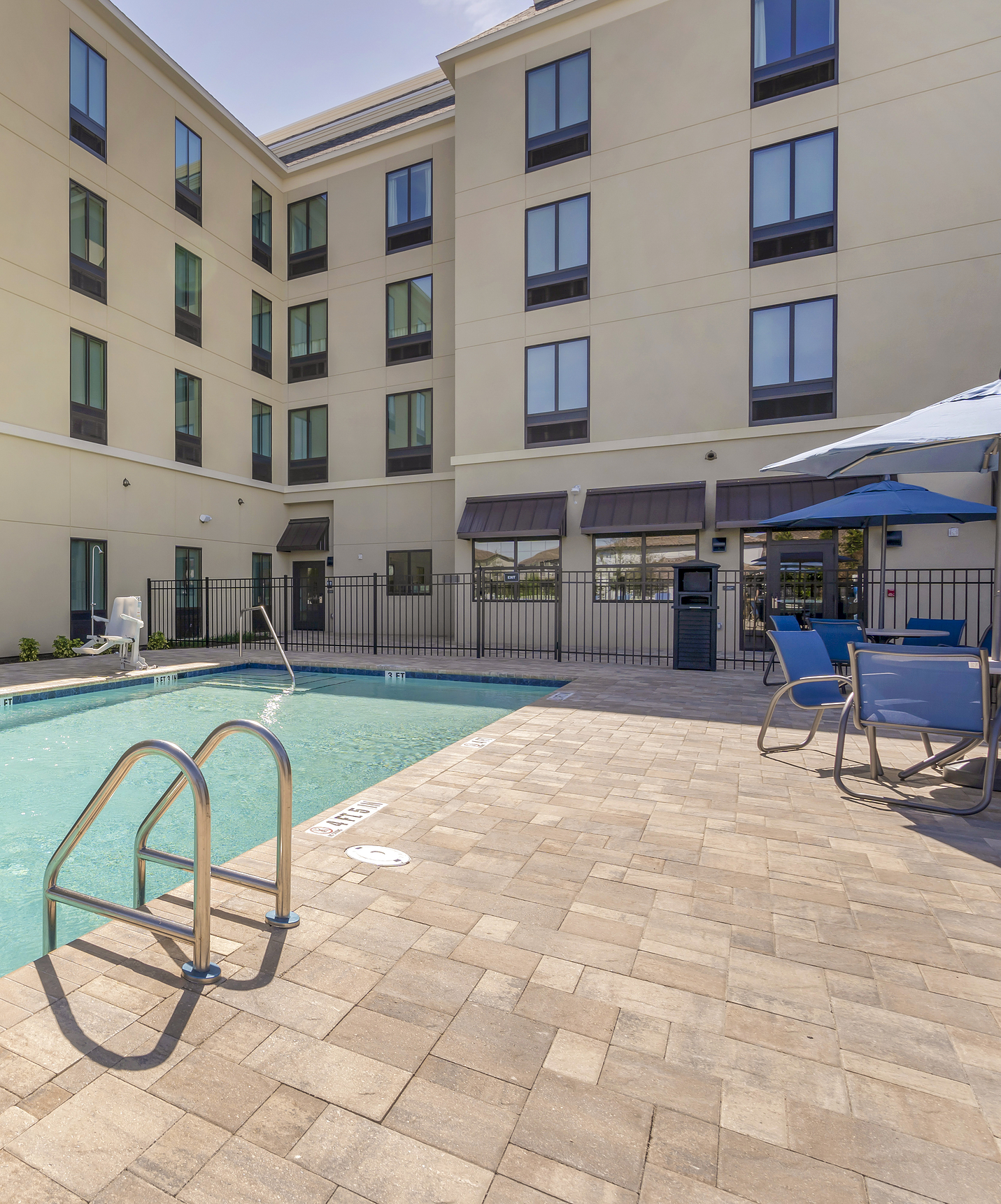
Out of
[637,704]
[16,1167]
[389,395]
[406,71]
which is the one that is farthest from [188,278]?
[16,1167]

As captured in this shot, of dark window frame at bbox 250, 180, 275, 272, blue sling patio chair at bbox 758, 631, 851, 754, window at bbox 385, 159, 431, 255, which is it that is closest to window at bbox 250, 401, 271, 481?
dark window frame at bbox 250, 180, 275, 272

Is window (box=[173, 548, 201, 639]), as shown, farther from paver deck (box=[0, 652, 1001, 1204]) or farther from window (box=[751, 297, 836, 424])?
paver deck (box=[0, 652, 1001, 1204])

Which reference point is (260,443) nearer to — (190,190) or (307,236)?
(190,190)

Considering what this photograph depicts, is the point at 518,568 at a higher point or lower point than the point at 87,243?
lower

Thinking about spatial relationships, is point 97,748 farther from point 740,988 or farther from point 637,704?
point 740,988

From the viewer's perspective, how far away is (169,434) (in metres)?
16.1

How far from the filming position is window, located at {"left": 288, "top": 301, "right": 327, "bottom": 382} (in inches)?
768

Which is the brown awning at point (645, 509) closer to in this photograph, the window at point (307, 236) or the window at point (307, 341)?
the window at point (307, 341)

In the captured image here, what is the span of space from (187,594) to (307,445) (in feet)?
20.2

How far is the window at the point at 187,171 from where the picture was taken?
16.1 meters

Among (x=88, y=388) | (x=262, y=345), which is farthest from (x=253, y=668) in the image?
(x=262, y=345)

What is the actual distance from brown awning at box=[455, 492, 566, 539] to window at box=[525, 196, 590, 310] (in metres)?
4.71

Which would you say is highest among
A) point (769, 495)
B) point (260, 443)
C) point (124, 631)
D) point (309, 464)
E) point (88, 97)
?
point (88, 97)

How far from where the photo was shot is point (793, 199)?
13.0 meters
